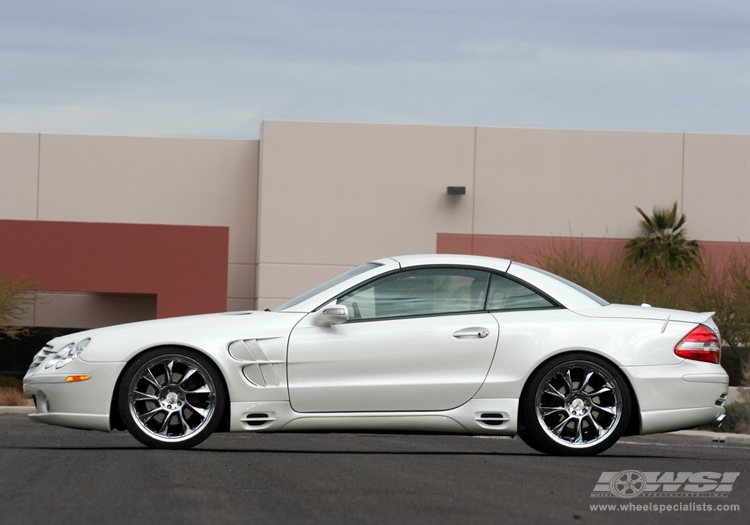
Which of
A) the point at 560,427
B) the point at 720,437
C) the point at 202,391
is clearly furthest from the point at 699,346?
the point at 720,437

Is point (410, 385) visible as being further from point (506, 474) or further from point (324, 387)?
point (506, 474)

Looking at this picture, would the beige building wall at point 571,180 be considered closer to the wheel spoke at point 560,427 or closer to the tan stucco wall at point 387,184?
the tan stucco wall at point 387,184

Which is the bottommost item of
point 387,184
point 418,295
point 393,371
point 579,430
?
point 579,430

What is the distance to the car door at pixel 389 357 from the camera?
27.5ft

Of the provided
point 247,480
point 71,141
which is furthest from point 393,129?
point 247,480

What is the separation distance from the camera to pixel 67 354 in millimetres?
8633

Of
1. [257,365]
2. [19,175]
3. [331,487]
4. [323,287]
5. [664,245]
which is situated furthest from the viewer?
[19,175]

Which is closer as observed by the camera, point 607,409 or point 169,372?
point 169,372

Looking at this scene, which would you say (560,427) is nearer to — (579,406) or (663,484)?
(579,406)

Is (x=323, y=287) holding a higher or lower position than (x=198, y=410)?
higher

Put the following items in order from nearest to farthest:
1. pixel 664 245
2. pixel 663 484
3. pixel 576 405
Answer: pixel 663 484 < pixel 576 405 < pixel 664 245

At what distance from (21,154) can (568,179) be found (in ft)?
51.5

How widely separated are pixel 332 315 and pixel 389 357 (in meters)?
0.53

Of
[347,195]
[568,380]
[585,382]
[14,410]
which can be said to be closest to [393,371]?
[568,380]
